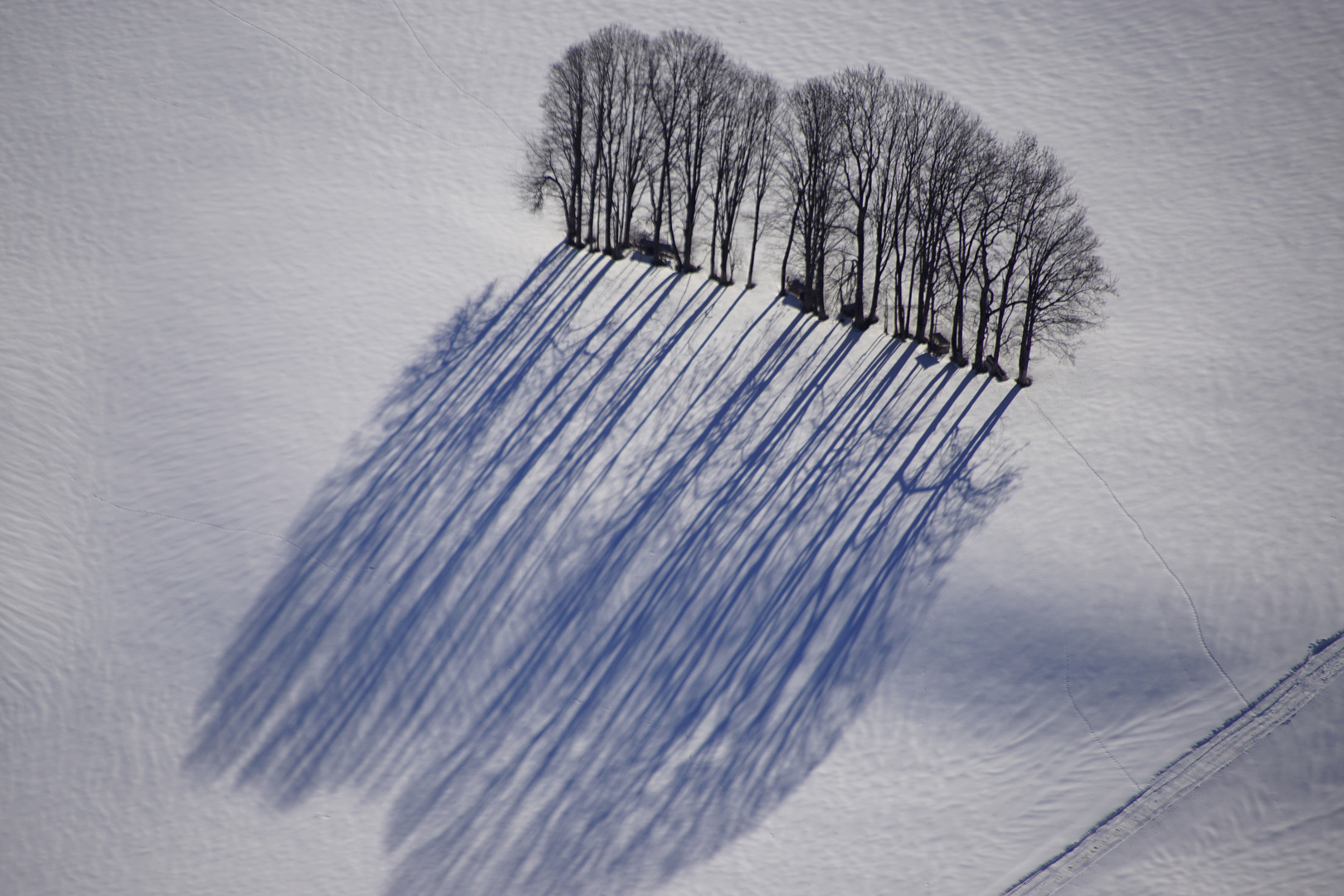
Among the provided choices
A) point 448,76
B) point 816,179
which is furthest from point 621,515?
point 448,76

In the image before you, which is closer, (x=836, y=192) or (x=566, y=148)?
(x=836, y=192)

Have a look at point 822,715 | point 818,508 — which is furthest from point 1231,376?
point 822,715

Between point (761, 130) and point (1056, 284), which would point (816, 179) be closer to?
point (761, 130)

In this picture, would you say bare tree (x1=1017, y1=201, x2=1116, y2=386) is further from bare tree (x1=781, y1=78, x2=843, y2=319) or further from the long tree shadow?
bare tree (x1=781, y1=78, x2=843, y2=319)

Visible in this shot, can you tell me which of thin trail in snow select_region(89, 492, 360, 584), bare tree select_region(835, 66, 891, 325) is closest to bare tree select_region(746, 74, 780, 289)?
bare tree select_region(835, 66, 891, 325)

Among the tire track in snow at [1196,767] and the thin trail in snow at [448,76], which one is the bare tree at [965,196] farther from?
the thin trail in snow at [448,76]

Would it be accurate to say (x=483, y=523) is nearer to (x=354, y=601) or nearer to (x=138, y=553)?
(x=354, y=601)
